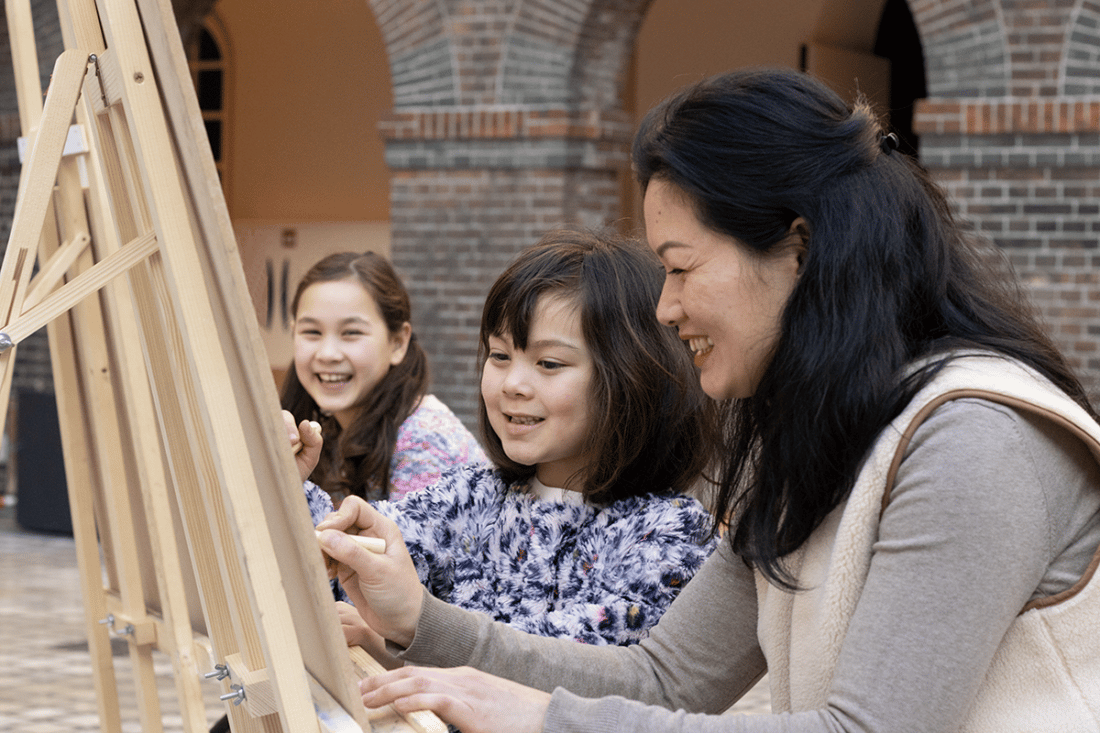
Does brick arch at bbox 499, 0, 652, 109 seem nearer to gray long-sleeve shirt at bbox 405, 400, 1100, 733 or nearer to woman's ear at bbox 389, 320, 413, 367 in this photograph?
woman's ear at bbox 389, 320, 413, 367

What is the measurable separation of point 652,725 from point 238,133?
440 inches

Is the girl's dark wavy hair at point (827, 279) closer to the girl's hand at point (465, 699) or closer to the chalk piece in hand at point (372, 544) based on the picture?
the girl's hand at point (465, 699)

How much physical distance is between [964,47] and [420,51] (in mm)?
2886

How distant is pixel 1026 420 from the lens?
1.25m

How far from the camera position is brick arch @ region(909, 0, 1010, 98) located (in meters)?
6.06

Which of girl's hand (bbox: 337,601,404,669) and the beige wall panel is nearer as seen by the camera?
girl's hand (bbox: 337,601,404,669)

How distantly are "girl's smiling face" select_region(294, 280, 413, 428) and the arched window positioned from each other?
855 centimetres

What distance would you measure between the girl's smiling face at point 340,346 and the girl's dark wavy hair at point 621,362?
48.6 inches

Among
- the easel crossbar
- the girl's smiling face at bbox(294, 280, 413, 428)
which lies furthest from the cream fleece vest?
the girl's smiling face at bbox(294, 280, 413, 428)

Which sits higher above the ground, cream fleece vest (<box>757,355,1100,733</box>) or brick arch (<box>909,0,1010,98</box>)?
brick arch (<box>909,0,1010,98</box>)

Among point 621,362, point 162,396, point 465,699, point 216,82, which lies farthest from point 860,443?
point 216,82

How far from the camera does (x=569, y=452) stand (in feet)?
6.97

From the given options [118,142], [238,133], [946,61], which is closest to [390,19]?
[946,61]

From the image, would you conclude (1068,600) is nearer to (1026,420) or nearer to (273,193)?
(1026,420)
